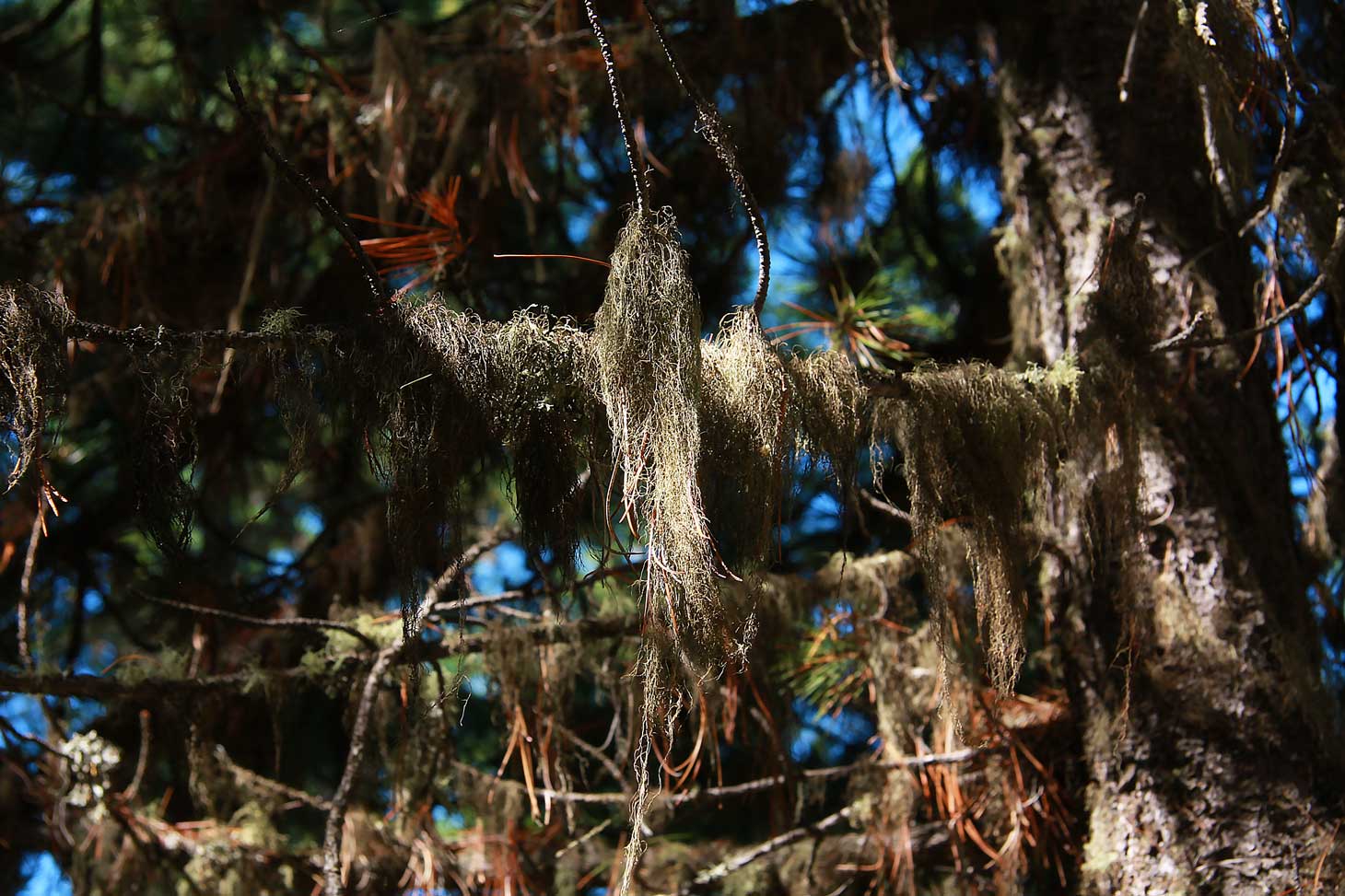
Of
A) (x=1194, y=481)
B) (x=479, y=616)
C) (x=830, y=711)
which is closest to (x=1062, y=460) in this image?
(x=1194, y=481)

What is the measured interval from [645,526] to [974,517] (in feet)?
1.62

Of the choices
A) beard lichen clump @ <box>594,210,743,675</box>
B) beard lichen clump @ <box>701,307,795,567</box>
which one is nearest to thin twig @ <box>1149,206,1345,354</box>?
beard lichen clump @ <box>701,307,795,567</box>

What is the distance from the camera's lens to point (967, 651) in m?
2.15

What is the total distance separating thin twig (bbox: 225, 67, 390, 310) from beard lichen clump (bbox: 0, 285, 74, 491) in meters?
0.27

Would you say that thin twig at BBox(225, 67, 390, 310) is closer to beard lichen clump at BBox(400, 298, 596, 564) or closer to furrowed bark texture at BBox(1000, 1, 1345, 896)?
beard lichen clump at BBox(400, 298, 596, 564)

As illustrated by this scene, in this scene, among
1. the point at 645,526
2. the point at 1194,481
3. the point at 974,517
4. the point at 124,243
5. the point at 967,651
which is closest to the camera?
the point at 645,526

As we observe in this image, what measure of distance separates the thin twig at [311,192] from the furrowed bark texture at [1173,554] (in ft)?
3.25

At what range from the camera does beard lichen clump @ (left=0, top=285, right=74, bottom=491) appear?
1219mm

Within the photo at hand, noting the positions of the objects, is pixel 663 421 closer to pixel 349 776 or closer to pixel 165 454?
pixel 165 454

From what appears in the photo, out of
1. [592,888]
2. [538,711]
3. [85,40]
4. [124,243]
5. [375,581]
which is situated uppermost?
[85,40]

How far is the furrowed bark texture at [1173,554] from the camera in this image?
185cm

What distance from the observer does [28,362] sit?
1.22 m

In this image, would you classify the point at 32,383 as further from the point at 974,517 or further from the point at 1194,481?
the point at 1194,481

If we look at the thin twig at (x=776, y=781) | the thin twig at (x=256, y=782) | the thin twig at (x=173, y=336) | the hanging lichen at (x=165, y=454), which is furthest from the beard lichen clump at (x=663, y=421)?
the thin twig at (x=256, y=782)
